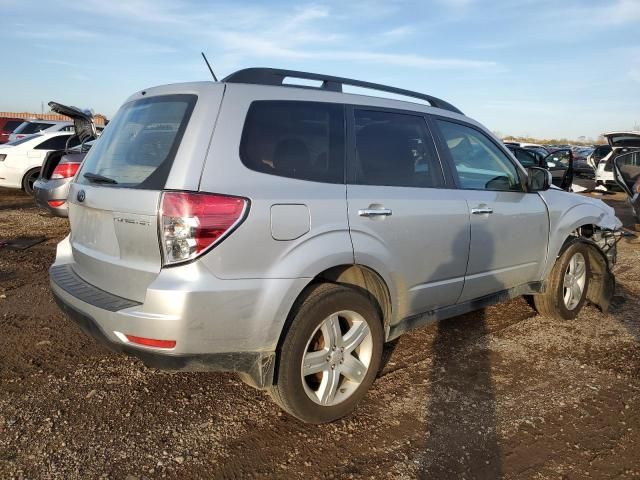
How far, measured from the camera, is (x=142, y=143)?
284 centimetres

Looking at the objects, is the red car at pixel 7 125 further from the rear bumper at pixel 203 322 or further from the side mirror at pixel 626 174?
the rear bumper at pixel 203 322

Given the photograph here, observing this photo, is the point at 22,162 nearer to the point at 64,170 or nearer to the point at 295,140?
the point at 64,170

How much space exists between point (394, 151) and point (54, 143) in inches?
432

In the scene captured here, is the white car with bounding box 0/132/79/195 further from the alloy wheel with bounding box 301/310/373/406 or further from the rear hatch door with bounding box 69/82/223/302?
the alloy wheel with bounding box 301/310/373/406

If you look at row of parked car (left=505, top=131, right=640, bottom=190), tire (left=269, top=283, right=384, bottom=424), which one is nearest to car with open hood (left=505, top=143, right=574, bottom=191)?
row of parked car (left=505, top=131, right=640, bottom=190)

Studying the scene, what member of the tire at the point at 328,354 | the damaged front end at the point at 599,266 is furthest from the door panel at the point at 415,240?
the damaged front end at the point at 599,266

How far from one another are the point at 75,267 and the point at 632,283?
19.9 ft

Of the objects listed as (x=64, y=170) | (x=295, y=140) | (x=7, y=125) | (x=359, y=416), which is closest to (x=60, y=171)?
(x=64, y=170)

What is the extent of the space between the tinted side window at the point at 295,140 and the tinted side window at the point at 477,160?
1073 mm

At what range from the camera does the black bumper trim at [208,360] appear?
251cm

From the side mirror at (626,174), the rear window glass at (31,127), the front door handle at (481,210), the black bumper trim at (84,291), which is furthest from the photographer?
the rear window glass at (31,127)

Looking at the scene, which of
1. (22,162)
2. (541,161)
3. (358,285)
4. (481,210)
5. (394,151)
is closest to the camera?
(358,285)

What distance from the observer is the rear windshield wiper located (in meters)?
2.88

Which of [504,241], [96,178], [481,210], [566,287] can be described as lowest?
[566,287]
